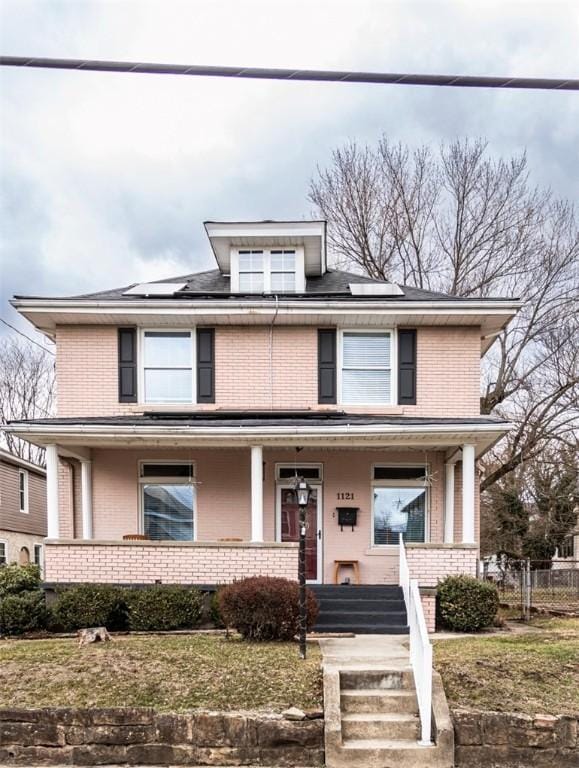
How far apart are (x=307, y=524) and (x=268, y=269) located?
5644 millimetres

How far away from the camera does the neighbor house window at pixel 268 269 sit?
13234 mm

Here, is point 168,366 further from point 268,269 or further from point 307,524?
point 307,524

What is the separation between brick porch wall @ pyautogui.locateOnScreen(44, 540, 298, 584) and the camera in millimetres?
10133

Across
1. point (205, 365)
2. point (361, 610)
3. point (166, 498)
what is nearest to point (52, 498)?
point (166, 498)

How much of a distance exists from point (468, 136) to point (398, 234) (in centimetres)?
424

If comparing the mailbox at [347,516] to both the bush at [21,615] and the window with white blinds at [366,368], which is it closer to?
the window with white blinds at [366,368]

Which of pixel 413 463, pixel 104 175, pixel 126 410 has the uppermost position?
pixel 104 175

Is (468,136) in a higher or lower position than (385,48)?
higher

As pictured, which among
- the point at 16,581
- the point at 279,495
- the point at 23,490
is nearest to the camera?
the point at 16,581

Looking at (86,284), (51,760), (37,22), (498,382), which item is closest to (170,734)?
(51,760)

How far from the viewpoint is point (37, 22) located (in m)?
4.94

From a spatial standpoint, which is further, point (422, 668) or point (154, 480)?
point (154, 480)

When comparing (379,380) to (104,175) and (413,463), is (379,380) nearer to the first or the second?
(413,463)

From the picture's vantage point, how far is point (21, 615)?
30.9 feet
